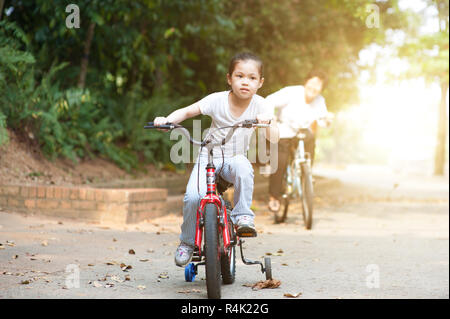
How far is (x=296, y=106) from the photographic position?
20.8ft

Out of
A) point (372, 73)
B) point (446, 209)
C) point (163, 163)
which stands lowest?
point (446, 209)

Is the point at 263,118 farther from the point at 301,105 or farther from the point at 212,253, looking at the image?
the point at 301,105

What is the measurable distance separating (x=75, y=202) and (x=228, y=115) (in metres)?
4.81

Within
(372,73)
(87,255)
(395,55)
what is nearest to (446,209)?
(372,73)

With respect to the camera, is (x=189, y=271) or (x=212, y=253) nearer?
(x=212, y=253)

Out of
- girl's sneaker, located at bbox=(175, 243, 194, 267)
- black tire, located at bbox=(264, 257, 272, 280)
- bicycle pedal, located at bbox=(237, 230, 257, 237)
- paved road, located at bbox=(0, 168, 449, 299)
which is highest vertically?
bicycle pedal, located at bbox=(237, 230, 257, 237)

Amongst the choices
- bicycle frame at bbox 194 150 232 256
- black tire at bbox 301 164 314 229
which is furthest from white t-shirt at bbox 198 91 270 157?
black tire at bbox 301 164 314 229

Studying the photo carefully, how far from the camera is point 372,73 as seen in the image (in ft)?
61.6

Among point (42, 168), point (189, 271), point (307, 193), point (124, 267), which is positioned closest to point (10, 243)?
point (124, 267)

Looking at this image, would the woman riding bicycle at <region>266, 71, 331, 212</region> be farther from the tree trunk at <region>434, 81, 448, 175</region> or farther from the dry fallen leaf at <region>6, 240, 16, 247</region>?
the tree trunk at <region>434, 81, 448, 175</region>

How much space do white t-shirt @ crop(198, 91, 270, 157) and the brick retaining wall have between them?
178 inches

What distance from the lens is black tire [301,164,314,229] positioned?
7.91 meters
